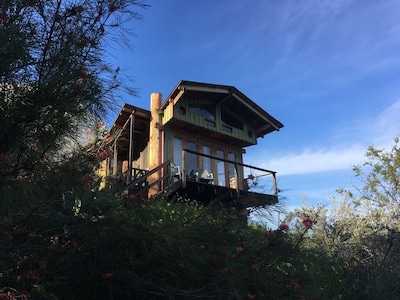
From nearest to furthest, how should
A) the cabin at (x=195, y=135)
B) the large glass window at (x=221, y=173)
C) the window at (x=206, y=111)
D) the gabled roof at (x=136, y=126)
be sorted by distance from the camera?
the cabin at (x=195, y=135), the gabled roof at (x=136, y=126), the window at (x=206, y=111), the large glass window at (x=221, y=173)

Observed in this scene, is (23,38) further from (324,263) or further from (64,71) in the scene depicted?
(324,263)

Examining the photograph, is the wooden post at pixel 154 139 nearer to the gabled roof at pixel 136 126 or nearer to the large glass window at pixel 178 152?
the gabled roof at pixel 136 126

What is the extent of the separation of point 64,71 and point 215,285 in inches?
89.3

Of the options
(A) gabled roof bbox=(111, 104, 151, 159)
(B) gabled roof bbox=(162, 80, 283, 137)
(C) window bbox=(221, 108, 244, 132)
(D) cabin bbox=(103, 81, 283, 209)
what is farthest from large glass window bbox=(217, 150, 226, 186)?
(A) gabled roof bbox=(111, 104, 151, 159)

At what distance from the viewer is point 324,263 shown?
7.32 meters

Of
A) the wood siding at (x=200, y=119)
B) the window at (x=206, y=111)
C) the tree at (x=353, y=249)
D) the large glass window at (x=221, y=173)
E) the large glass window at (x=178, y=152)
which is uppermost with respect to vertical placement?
the window at (x=206, y=111)

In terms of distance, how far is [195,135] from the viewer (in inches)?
507

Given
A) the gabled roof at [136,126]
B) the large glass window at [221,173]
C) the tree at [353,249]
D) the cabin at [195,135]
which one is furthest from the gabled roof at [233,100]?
the tree at [353,249]

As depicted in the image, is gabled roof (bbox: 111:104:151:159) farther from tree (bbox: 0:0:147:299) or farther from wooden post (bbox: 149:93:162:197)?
tree (bbox: 0:0:147:299)

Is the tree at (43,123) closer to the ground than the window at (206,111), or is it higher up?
closer to the ground

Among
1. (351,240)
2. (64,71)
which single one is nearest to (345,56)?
(351,240)

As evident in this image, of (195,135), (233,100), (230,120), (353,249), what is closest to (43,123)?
(353,249)

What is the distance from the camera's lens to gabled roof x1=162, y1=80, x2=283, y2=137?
1176 centimetres

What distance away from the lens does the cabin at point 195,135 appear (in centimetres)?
1105
